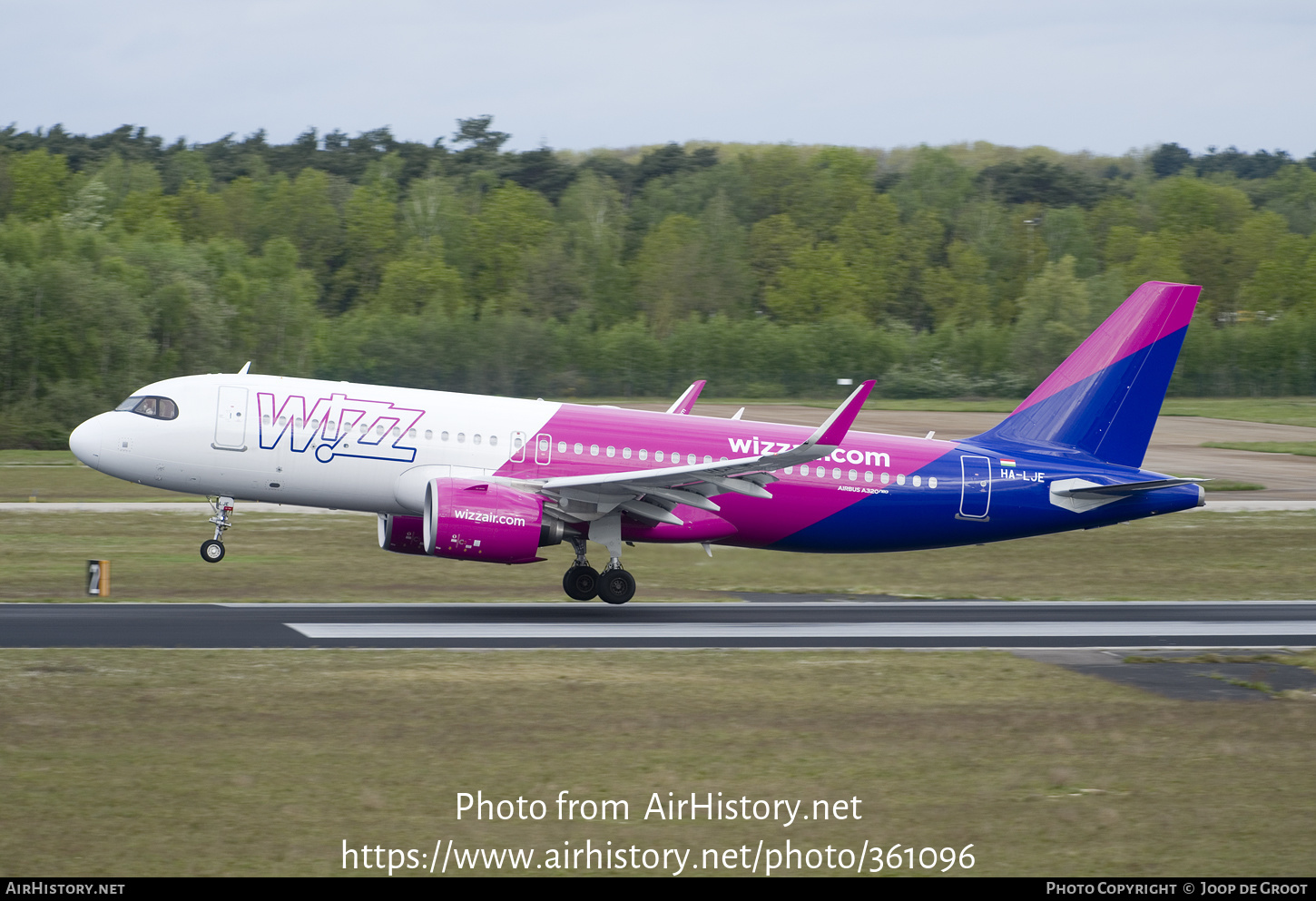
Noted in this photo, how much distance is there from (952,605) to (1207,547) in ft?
39.7

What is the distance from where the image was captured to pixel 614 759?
14.6 m

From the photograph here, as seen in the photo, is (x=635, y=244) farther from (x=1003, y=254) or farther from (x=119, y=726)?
(x=119, y=726)

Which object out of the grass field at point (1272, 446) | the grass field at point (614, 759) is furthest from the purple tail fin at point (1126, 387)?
the grass field at point (1272, 446)

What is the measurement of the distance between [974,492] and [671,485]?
6833mm

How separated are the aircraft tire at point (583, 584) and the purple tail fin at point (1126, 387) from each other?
8826 millimetres

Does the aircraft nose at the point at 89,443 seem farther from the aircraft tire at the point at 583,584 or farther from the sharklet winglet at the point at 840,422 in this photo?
the sharklet winglet at the point at 840,422

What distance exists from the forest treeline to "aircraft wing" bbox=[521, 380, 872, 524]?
157 ft

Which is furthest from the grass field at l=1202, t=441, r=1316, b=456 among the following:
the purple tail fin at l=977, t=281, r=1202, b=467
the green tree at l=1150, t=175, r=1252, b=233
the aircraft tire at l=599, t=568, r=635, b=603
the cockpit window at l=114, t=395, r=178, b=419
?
the green tree at l=1150, t=175, r=1252, b=233

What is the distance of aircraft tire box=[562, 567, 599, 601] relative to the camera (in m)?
27.0

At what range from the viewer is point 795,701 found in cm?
1766

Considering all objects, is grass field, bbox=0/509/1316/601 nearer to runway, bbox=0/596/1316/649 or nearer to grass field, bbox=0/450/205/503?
runway, bbox=0/596/1316/649

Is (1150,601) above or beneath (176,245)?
beneath

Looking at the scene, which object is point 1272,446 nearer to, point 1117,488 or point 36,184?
point 1117,488
